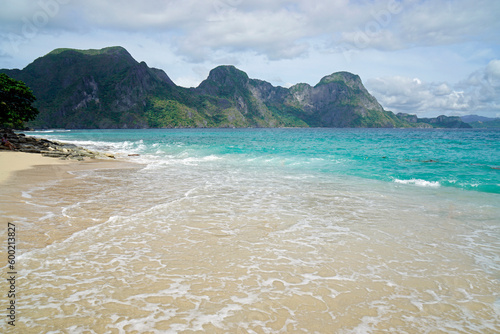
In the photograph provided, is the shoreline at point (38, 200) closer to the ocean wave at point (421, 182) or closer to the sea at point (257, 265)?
the sea at point (257, 265)

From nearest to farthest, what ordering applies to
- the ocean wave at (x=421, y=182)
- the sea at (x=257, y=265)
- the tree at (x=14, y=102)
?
the sea at (x=257, y=265) → the ocean wave at (x=421, y=182) → the tree at (x=14, y=102)

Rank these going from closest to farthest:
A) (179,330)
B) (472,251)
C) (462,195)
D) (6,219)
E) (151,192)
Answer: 1. (179,330)
2. (472,251)
3. (6,219)
4. (151,192)
5. (462,195)

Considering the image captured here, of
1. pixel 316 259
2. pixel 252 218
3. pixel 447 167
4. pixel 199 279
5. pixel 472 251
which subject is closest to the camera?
pixel 199 279

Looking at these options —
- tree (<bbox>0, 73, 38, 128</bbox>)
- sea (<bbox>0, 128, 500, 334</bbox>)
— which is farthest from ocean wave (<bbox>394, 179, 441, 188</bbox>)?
tree (<bbox>0, 73, 38, 128</bbox>)

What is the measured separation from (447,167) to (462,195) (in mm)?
10332

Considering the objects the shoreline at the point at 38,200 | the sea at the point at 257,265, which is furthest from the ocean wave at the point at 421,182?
the shoreline at the point at 38,200

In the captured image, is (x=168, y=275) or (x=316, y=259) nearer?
(x=168, y=275)

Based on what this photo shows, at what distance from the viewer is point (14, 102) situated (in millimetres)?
38094

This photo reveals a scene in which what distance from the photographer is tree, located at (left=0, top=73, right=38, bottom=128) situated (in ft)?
120

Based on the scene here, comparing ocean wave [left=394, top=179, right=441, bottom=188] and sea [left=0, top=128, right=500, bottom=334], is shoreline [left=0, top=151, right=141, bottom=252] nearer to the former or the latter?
sea [left=0, top=128, right=500, bottom=334]

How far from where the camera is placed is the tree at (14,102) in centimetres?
3650

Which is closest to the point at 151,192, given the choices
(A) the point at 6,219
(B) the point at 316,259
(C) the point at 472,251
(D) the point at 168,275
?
(A) the point at 6,219

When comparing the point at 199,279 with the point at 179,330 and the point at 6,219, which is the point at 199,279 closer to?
the point at 179,330

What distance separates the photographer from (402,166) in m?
22.1
